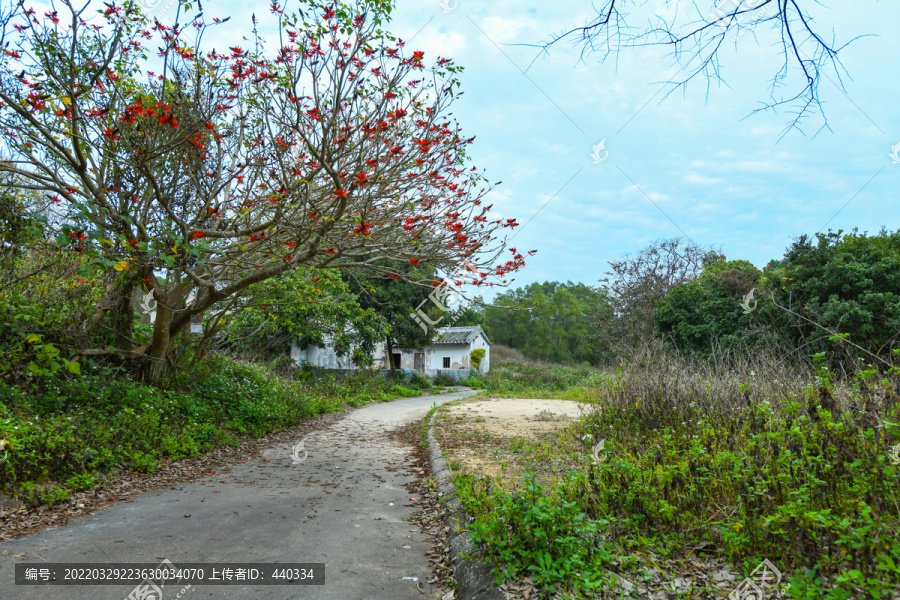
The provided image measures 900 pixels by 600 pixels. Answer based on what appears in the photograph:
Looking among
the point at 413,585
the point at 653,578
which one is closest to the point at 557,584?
the point at 653,578

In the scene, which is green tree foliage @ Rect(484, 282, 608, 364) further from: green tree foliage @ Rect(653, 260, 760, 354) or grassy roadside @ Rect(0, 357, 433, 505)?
grassy roadside @ Rect(0, 357, 433, 505)

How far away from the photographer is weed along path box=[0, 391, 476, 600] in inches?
126

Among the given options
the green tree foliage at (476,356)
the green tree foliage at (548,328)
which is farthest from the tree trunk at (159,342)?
the green tree foliage at (548,328)

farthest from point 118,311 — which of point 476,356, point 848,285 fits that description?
point 476,356

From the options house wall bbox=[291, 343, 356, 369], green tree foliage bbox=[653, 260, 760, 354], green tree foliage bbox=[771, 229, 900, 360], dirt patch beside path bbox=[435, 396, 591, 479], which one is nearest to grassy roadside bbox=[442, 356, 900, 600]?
dirt patch beside path bbox=[435, 396, 591, 479]

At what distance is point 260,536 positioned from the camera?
13.6 ft

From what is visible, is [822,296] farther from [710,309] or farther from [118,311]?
[118,311]

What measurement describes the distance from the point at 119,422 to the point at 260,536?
3.96 metres

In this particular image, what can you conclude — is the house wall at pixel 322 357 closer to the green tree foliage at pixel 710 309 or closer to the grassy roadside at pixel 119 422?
the grassy roadside at pixel 119 422

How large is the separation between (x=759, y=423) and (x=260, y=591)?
444 centimetres

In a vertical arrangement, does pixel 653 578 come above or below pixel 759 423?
below

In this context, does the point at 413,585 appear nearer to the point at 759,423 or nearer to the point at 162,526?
the point at 162,526

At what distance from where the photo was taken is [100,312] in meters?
8.73

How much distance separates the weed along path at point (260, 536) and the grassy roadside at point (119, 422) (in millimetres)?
763
